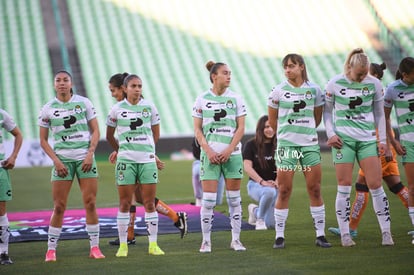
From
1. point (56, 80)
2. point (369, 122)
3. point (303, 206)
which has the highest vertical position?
point (56, 80)

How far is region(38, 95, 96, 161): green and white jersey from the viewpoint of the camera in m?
8.30

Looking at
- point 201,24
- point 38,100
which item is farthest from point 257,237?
point 201,24

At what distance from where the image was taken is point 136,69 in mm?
32125

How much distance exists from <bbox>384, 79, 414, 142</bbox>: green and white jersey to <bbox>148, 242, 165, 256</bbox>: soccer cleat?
3.11 m

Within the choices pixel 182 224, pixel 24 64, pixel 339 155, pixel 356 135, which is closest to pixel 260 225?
pixel 182 224

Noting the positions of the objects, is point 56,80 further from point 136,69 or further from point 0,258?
point 136,69

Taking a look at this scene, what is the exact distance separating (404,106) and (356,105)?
68 cm

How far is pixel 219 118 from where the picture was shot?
848cm

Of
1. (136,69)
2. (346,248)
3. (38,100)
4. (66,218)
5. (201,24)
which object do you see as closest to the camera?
(346,248)

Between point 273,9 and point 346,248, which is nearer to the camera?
point 346,248

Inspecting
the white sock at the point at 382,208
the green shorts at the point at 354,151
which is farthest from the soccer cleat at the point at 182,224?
the white sock at the point at 382,208

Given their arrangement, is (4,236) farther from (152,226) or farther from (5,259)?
(152,226)

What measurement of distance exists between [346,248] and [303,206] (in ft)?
15.2

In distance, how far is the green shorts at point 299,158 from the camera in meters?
8.38
